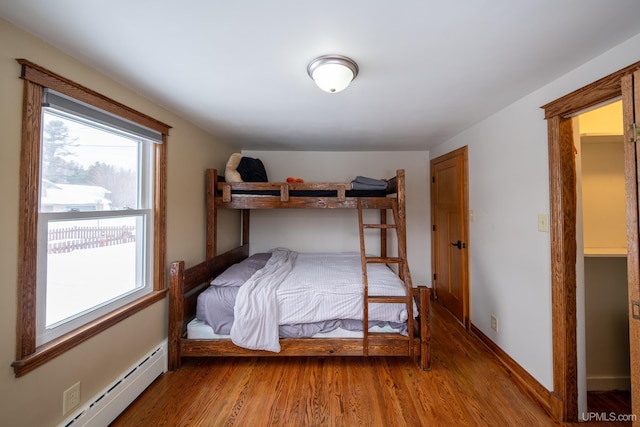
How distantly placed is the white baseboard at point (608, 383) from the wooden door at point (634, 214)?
0.94m

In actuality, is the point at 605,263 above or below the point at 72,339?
above

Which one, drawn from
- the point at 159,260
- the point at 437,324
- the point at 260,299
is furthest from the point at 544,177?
the point at 159,260

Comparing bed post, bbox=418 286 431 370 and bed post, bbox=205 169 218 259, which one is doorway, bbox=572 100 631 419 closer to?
bed post, bbox=418 286 431 370

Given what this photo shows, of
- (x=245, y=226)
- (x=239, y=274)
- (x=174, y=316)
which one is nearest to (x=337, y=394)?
(x=239, y=274)

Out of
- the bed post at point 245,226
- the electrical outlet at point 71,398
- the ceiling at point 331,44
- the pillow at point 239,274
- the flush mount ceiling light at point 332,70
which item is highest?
the ceiling at point 331,44

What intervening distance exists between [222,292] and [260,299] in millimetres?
361

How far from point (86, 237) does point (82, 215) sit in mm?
140

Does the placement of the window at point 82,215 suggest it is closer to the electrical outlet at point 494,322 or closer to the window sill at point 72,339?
the window sill at point 72,339

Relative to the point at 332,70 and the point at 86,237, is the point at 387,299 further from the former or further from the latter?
the point at 86,237

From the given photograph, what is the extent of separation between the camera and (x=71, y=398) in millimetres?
1325

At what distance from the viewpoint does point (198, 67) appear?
4.86 feet

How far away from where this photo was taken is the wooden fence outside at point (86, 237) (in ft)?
4.33

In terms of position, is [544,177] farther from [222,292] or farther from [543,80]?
[222,292]

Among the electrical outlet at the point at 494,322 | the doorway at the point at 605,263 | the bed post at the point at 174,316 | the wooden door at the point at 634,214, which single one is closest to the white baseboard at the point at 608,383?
the doorway at the point at 605,263
